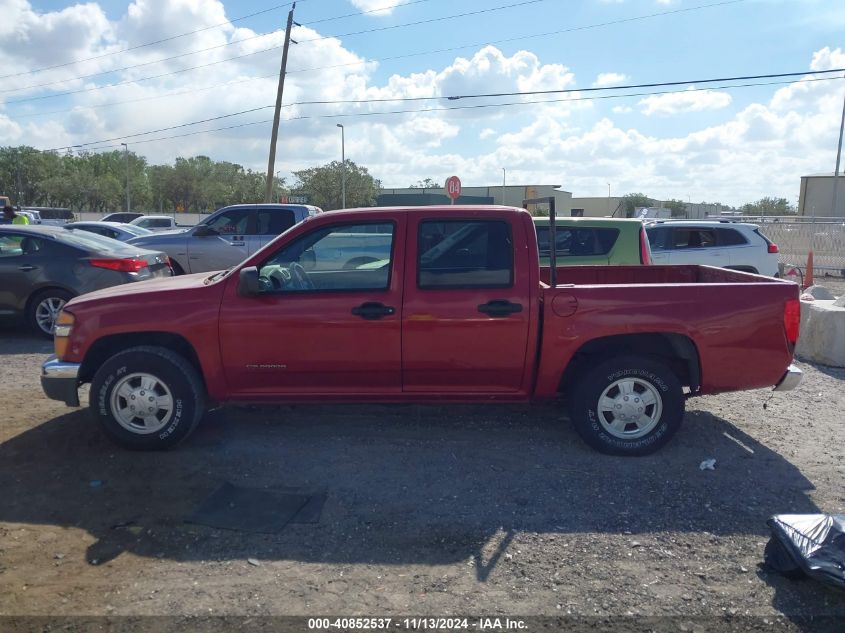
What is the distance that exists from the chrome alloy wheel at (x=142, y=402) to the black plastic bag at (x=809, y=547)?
160 inches

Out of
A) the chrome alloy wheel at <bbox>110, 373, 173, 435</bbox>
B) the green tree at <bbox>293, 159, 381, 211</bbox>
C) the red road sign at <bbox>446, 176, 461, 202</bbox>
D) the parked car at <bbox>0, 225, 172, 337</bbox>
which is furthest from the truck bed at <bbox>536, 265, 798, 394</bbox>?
the green tree at <bbox>293, 159, 381, 211</bbox>

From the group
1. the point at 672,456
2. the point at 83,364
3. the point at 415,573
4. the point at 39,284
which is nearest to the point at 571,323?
the point at 672,456

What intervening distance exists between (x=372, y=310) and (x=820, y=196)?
129 ft

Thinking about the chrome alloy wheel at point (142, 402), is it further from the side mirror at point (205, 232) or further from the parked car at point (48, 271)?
the side mirror at point (205, 232)

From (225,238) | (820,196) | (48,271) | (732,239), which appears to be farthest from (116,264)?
(820,196)

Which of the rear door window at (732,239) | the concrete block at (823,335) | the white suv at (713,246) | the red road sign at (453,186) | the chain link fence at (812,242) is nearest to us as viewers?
the concrete block at (823,335)

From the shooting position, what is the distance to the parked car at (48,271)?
9594 mm

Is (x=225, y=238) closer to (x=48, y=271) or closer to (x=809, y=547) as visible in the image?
(x=48, y=271)

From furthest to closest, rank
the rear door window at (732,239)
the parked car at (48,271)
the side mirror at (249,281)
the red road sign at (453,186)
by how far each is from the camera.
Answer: the red road sign at (453,186) → the rear door window at (732,239) → the parked car at (48,271) → the side mirror at (249,281)

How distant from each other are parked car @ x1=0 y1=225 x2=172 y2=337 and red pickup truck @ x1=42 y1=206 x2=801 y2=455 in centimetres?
455

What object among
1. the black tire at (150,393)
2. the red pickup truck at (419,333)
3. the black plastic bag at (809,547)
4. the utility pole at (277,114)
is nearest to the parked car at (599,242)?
the red pickup truck at (419,333)

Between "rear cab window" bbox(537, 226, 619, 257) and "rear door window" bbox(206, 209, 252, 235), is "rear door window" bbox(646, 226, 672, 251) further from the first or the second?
"rear door window" bbox(206, 209, 252, 235)

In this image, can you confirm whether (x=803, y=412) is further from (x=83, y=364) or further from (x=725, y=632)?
(x=83, y=364)

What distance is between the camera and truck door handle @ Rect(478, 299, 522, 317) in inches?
203
